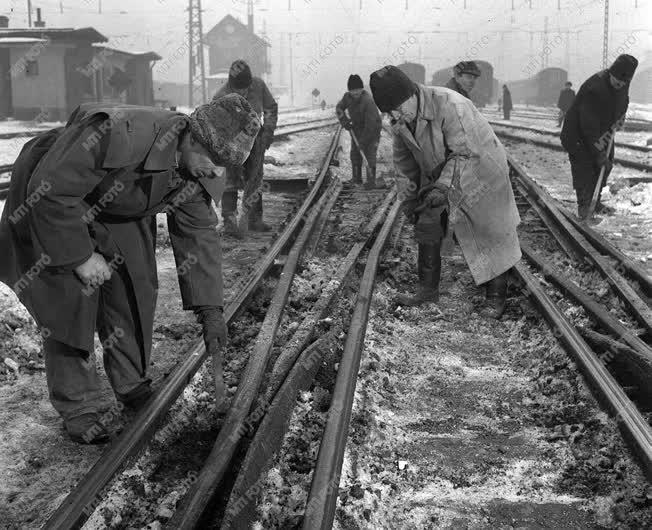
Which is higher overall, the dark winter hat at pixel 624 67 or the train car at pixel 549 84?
the train car at pixel 549 84

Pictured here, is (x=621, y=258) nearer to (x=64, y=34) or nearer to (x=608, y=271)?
(x=608, y=271)

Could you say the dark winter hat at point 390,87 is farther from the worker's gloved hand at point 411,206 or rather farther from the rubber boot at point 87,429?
the rubber boot at point 87,429

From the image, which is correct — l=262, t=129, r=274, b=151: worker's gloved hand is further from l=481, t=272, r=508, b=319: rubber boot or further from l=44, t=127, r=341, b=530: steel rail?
l=481, t=272, r=508, b=319: rubber boot

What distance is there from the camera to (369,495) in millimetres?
2906

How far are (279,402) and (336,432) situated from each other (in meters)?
0.40

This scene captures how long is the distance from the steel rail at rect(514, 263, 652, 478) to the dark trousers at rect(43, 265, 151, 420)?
236 centimetres

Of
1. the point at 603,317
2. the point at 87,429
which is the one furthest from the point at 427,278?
the point at 87,429

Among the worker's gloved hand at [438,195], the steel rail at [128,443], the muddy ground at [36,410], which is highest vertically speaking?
the worker's gloved hand at [438,195]

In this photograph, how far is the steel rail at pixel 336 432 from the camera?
101 inches

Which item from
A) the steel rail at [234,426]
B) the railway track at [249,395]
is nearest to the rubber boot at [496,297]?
the railway track at [249,395]

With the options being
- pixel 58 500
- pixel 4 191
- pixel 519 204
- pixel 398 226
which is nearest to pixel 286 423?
pixel 58 500

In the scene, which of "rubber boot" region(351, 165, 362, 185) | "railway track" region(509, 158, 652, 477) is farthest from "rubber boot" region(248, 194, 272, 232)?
"rubber boot" region(351, 165, 362, 185)

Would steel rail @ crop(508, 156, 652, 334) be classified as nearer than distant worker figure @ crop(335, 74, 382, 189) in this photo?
Yes

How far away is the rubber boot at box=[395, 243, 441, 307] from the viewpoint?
18.2 feet
